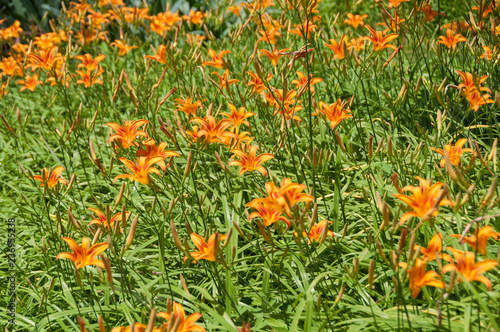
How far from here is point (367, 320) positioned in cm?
154

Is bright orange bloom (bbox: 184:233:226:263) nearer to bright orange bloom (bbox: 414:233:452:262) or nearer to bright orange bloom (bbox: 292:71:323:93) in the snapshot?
bright orange bloom (bbox: 414:233:452:262)

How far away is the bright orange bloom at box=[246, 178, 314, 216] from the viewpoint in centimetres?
148

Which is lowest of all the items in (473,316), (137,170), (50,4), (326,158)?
(473,316)

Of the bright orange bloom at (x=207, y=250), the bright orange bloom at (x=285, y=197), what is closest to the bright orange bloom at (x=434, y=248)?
the bright orange bloom at (x=285, y=197)

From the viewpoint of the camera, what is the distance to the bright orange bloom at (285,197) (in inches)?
58.4

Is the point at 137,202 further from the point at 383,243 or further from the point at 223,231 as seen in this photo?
the point at 383,243

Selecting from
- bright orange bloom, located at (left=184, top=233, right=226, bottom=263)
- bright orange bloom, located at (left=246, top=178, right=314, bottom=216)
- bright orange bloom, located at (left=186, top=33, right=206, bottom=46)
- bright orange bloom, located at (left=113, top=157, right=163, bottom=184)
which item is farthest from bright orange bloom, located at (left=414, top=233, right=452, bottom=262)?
bright orange bloom, located at (left=186, top=33, right=206, bottom=46)

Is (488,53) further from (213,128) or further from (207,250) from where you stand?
(207,250)

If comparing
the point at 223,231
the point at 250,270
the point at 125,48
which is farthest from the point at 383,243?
the point at 125,48

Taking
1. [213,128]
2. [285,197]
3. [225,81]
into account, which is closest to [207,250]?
[285,197]

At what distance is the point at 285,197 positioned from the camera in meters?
1.47

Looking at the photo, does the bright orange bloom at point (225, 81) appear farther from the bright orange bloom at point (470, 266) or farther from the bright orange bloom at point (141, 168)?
the bright orange bloom at point (470, 266)

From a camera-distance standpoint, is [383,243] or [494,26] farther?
[494,26]

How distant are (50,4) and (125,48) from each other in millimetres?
4301
